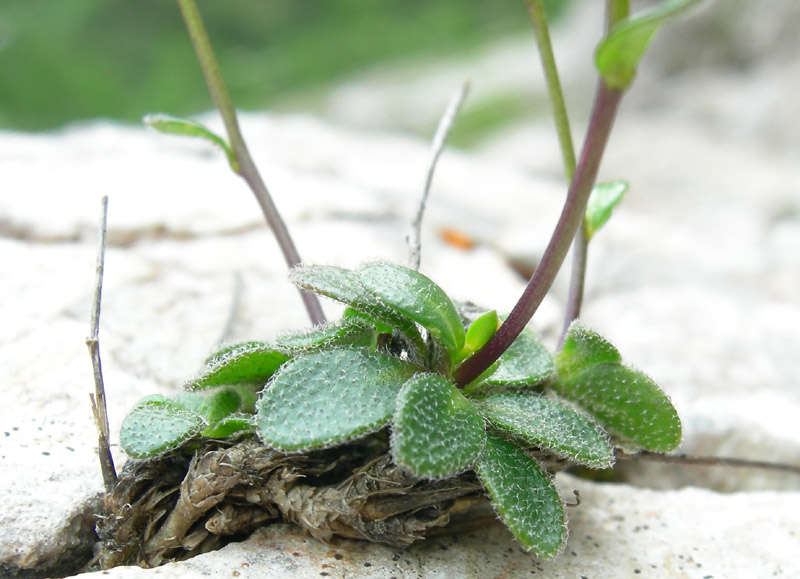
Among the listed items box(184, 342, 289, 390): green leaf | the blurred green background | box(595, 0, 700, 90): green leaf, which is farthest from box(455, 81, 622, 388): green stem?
the blurred green background

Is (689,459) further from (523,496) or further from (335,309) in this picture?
(335,309)

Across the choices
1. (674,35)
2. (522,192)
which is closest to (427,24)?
(674,35)

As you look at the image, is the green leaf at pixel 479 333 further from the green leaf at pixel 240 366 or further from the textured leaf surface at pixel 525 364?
the green leaf at pixel 240 366

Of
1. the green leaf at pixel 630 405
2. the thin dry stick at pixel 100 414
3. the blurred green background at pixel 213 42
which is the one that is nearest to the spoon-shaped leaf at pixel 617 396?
the green leaf at pixel 630 405

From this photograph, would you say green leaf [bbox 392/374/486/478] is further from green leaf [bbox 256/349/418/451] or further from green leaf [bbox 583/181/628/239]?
green leaf [bbox 583/181/628/239]

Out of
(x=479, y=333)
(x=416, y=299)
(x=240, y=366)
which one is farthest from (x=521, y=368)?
(x=240, y=366)

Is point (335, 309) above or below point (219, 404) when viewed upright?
above
